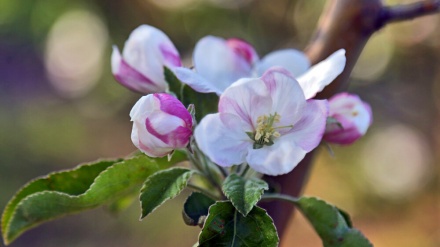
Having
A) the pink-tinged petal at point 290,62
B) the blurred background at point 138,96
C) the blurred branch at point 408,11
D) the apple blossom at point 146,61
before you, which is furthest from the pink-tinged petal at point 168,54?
the blurred background at point 138,96

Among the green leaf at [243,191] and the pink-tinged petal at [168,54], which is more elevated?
the pink-tinged petal at [168,54]

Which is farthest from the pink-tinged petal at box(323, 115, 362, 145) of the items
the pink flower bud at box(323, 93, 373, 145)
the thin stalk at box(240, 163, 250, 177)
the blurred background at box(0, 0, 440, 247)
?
the blurred background at box(0, 0, 440, 247)

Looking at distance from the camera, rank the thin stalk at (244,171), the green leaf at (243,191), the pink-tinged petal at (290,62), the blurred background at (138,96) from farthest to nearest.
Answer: the blurred background at (138,96) → the pink-tinged petal at (290,62) → the thin stalk at (244,171) → the green leaf at (243,191)

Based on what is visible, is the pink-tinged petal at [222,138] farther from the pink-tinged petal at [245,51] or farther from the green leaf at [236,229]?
the pink-tinged petal at [245,51]

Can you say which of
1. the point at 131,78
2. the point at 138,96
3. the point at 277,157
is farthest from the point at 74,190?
the point at 138,96

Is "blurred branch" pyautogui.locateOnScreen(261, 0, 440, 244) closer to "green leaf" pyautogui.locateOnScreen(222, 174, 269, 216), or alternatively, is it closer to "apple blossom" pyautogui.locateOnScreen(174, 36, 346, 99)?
"apple blossom" pyautogui.locateOnScreen(174, 36, 346, 99)

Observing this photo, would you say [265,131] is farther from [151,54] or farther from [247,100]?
[151,54]

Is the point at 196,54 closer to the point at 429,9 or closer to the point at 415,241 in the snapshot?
the point at 429,9
